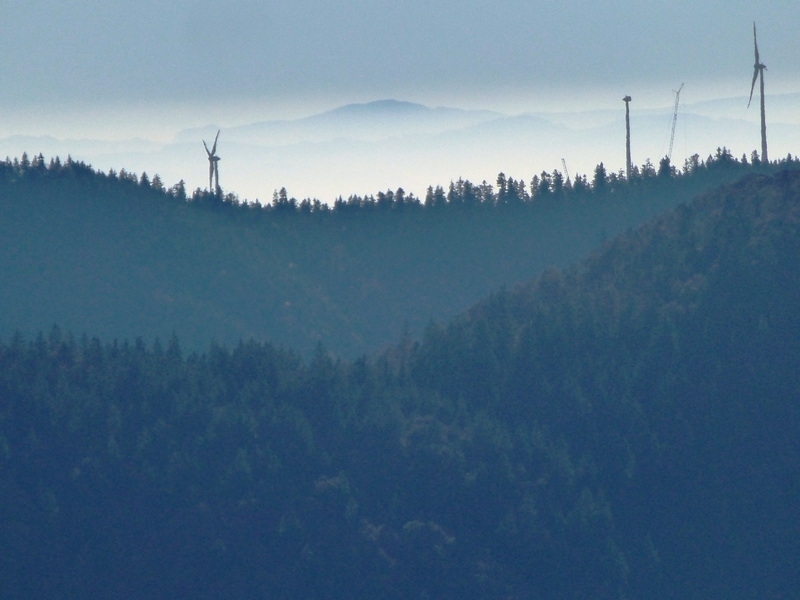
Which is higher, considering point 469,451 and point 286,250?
point 286,250

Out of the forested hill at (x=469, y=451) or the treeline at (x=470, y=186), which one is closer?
the forested hill at (x=469, y=451)

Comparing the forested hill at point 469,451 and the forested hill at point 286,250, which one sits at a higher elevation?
the forested hill at point 286,250

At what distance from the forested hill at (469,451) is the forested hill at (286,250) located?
28804 millimetres

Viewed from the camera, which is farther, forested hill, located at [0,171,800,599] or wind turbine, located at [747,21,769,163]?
wind turbine, located at [747,21,769,163]

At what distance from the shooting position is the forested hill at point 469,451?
90.6 metres

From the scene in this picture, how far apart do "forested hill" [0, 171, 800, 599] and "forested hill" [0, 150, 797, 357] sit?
28.8 metres

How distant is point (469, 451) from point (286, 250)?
7357 cm

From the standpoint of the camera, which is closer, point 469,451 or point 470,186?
point 469,451

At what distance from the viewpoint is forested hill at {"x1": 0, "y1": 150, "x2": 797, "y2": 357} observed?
14800 centimetres

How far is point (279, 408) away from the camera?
109 meters

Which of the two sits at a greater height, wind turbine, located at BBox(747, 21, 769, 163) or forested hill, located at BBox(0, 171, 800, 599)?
wind turbine, located at BBox(747, 21, 769, 163)

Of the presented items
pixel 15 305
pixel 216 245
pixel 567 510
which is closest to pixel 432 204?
pixel 216 245

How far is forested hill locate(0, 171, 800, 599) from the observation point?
297ft

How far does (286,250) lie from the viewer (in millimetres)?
170500
